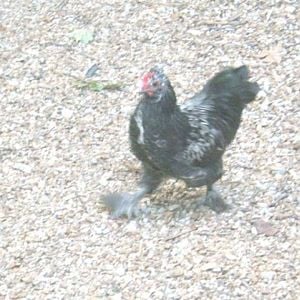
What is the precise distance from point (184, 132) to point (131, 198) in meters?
0.49

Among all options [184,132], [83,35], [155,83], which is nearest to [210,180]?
[184,132]

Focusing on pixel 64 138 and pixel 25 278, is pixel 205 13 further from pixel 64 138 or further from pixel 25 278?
pixel 25 278

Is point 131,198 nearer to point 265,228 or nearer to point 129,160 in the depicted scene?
point 129,160

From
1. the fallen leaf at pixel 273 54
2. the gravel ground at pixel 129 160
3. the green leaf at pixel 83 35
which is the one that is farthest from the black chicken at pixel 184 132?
the green leaf at pixel 83 35

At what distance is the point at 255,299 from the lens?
408cm

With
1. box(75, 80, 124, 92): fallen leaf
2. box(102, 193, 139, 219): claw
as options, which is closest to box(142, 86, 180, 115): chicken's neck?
box(102, 193, 139, 219): claw

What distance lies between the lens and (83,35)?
6.04 m

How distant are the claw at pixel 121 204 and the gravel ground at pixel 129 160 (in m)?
0.05

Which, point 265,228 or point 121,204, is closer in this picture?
point 265,228

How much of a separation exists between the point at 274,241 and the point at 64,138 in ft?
4.64

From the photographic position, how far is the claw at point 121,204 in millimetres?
4551

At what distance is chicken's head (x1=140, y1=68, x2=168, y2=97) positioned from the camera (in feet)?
13.6

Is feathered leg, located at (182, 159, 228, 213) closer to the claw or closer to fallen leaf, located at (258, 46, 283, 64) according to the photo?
the claw

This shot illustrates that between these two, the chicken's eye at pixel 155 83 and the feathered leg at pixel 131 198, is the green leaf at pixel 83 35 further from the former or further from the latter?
the chicken's eye at pixel 155 83
